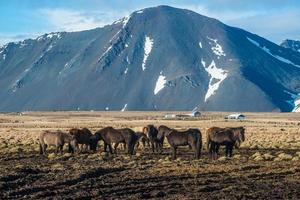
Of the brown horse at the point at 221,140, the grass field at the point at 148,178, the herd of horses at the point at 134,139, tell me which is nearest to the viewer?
the grass field at the point at 148,178

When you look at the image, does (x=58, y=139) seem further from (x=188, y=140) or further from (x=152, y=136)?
(x=188, y=140)

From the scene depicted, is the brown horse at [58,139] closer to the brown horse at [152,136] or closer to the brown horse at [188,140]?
the brown horse at [152,136]

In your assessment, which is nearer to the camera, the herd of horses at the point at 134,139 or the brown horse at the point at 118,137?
the herd of horses at the point at 134,139

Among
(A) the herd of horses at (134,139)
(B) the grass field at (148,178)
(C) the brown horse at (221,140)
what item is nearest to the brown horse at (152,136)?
(A) the herd of horses at (134,139)

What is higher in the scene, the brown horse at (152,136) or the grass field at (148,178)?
the brown horse at (152,136)

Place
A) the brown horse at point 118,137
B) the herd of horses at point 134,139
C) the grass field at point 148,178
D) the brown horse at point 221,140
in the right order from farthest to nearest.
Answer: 1. the brown horse at point 118,137
2. the brown horse at point 221,140
3. the herd of horses at point 134,139
4. the grass field at point 148,178

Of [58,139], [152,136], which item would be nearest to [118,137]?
[58,139]

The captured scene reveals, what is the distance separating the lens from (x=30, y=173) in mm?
24062

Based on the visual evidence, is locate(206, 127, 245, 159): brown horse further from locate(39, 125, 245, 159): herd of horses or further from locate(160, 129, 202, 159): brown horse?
locate(160, 129, 202, 159): brown horse

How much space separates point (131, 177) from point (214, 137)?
1096cm

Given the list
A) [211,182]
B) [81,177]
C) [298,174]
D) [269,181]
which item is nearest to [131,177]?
[81,177]

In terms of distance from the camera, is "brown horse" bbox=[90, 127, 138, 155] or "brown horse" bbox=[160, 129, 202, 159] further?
"brown horse" bbox=[90, 127, 138, 155]

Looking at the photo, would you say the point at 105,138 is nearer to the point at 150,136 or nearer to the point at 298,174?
the point at 150,136

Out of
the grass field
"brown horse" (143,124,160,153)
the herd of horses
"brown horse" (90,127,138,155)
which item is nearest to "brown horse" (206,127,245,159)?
the herd of horses
